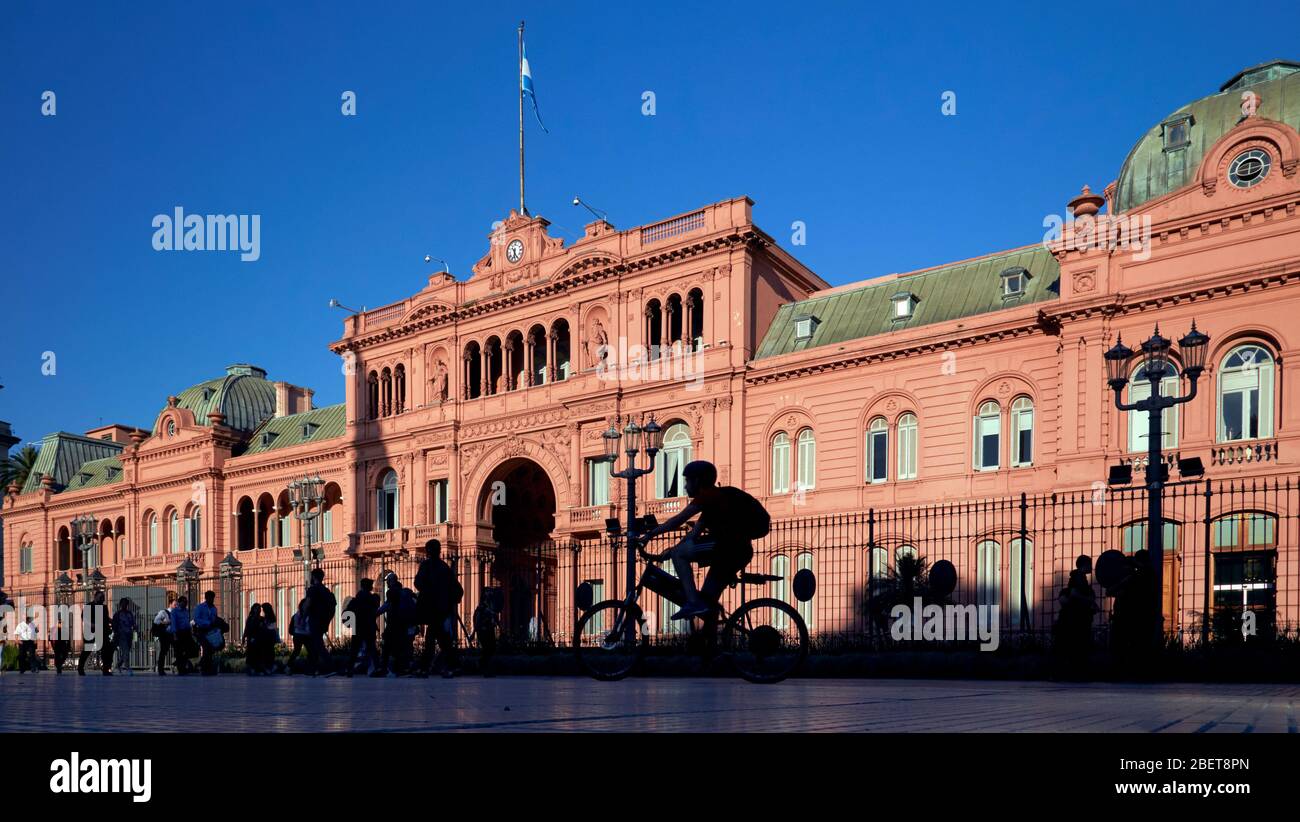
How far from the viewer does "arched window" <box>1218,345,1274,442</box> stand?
25.6 metres

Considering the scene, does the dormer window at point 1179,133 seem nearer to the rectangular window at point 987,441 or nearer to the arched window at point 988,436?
the arched window at point 988,436

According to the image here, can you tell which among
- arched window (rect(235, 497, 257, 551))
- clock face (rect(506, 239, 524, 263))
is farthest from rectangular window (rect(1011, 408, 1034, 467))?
arched window (rect(235, 497, 257, 551))

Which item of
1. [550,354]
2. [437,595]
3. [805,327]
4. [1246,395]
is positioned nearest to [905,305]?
[805,327]

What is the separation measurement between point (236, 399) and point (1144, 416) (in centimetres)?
4495

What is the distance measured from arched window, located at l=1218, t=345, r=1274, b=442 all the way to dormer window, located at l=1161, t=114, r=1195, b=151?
20.4ft

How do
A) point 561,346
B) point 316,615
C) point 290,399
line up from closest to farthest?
point 316,615 → point 561,346 → point 290,399

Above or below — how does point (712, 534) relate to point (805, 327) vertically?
below

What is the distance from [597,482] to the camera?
1480 inches

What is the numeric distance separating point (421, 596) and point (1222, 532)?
775 inches

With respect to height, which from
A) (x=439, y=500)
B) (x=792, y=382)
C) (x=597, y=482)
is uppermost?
(x=792, y=382)

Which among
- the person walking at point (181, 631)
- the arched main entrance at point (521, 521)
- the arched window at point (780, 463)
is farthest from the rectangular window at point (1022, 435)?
the person walking at point (181, 631)

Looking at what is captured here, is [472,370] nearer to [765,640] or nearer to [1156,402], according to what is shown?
[1156,402]
